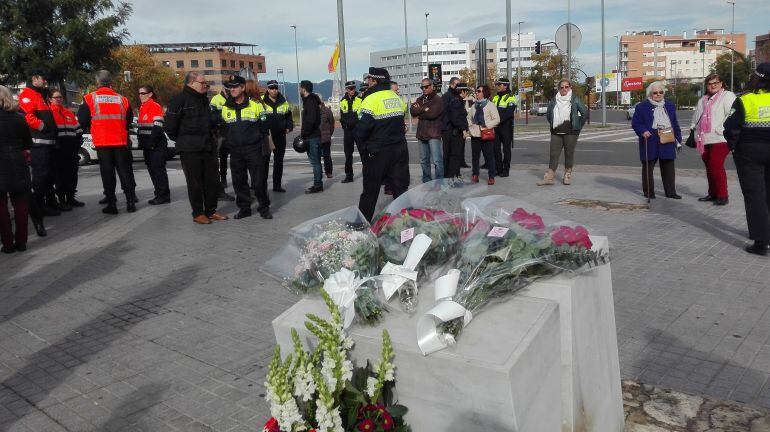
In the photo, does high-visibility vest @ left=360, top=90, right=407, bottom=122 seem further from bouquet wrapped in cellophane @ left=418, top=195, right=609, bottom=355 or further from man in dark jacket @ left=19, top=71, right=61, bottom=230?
bouquet wrapped in cellophane @ left=418, top=195, right=609, bottom=355

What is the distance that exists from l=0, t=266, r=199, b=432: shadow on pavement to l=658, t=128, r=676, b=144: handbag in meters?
6.90

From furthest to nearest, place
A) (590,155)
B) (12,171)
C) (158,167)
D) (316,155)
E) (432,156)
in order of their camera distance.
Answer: (590,155) < (316,155) < (432,156) < (158,167) < (12,171)

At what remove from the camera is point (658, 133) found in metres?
9.66

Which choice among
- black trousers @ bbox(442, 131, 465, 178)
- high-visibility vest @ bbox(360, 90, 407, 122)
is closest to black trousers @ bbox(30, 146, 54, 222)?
high-visibility vest @ bbox(360, 90, 407, 122)

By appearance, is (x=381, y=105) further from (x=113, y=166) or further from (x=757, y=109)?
(x=113, y=166)

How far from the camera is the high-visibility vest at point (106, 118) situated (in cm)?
981

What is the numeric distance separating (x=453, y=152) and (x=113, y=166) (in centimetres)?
584

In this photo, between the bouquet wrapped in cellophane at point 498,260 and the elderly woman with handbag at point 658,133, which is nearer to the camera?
the bouquet wrapped in cellophane at point 498,260

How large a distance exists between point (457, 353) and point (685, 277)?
14.3 feet

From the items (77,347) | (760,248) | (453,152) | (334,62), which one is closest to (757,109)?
(760,248)

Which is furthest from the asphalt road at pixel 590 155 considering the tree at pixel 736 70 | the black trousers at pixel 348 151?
the tree at pixel 736 70

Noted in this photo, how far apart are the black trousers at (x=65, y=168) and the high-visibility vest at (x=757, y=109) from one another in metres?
9.40

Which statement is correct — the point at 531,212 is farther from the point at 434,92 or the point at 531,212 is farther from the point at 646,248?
the point at 434,92

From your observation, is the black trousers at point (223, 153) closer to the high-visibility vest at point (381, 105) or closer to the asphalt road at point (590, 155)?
the high-visibility vest at point (381, 105)
